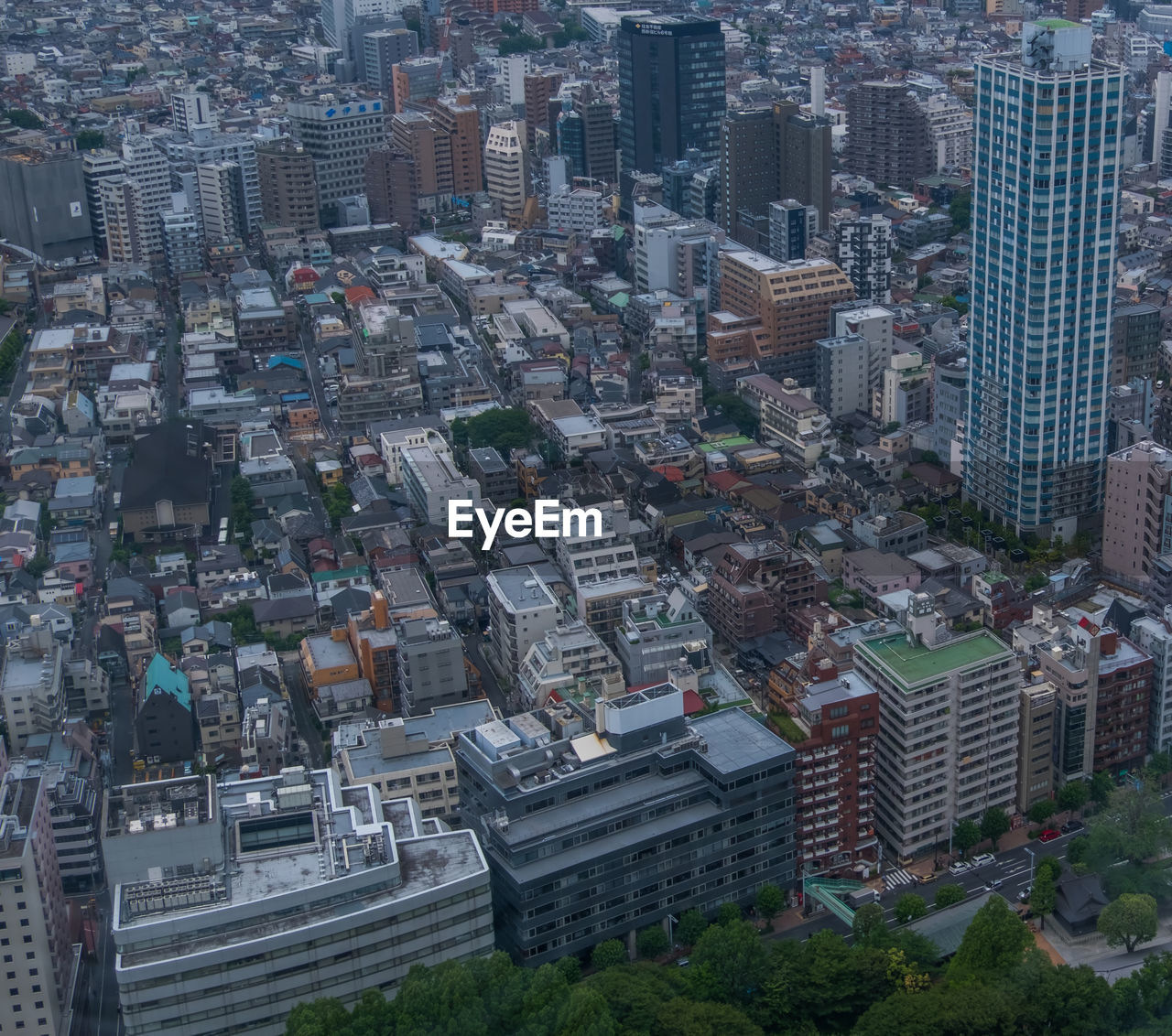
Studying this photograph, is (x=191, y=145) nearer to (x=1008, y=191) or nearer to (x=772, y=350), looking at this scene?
(x=772, y=350)

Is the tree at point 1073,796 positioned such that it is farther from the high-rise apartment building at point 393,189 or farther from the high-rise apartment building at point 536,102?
the high-rise apartment building at point 536,102

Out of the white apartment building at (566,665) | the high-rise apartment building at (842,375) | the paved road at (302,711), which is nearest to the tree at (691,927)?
the white apartment building at (566,665)

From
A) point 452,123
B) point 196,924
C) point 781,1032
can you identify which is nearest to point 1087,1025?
point 781,1032

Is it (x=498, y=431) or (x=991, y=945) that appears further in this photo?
(x=498, y=431)

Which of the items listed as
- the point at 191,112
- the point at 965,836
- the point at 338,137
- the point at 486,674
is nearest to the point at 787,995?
the point at 965,836

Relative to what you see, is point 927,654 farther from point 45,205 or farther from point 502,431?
point 45,205
